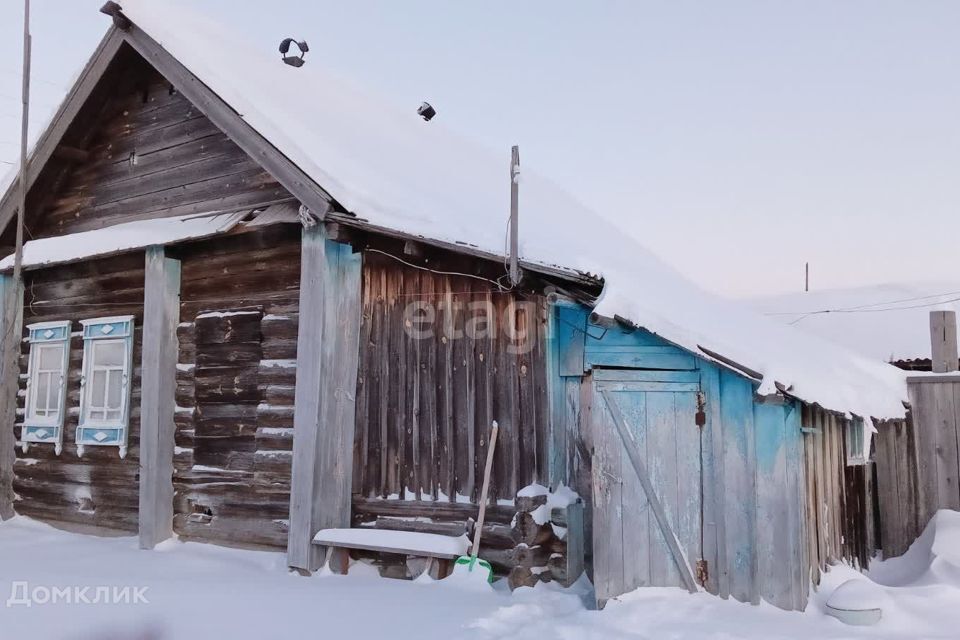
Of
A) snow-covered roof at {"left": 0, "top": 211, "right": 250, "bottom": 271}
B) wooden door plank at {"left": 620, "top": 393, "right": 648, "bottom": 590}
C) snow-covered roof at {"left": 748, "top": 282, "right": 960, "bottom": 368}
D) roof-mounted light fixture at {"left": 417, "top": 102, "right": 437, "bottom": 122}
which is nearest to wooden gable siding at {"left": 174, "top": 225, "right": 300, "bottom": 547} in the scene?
snow-covered roof at {"left": 0, "top": 211, "right": 250, "bottom": 271}

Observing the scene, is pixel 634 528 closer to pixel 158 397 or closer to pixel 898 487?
pixel 898 487

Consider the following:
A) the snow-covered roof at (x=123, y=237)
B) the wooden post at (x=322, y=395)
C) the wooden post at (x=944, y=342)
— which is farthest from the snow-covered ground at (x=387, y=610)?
the snow-covered roof at (x=123, y=237)

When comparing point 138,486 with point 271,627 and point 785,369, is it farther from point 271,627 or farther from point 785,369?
point 785,369

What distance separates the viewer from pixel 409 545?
21.9ft

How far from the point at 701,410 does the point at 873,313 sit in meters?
15.6

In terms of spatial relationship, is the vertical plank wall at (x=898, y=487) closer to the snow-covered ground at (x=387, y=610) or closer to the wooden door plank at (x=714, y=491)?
the snow-covered ground at (x=387, y=610)

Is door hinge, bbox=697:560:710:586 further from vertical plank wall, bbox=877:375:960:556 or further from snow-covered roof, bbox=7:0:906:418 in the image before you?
vertical plank wall, bbox=877:375:960:556

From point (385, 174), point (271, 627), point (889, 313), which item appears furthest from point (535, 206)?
point (889, 313)

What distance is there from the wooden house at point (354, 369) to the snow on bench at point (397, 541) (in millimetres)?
212

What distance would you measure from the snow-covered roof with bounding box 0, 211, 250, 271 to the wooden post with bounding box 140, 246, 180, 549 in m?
0.24

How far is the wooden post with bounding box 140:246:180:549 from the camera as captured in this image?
26.7 feet

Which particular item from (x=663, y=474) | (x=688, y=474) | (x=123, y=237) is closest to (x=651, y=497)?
(x=663, y=474)

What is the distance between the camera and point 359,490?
7316 mm

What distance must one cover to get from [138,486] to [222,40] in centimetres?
532
